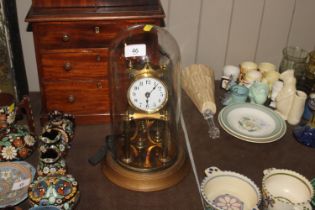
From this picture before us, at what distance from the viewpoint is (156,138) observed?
1120 mm

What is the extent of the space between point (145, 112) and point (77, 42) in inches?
11.8

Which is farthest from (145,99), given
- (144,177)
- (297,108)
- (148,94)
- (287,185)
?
(297,108)

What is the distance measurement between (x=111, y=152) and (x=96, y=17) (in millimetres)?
369

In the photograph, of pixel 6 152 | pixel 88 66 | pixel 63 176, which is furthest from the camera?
pixel 88 66

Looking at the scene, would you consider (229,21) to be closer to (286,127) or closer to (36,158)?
(286,127)

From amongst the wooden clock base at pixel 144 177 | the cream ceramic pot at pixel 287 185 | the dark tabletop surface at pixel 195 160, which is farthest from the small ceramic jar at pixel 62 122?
the cream ceramic pot at pixel 287 185

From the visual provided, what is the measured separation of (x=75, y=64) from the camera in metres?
1.19

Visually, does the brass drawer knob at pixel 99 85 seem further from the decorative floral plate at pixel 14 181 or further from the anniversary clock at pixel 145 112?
the decorative floral plate at pixel 14 181

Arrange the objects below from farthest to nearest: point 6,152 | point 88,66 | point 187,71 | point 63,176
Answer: point 187,71 < point 88,66 < point 6,152 < point 63,176

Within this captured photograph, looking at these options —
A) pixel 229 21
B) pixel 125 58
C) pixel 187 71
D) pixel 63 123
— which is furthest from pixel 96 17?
pixel 229 21

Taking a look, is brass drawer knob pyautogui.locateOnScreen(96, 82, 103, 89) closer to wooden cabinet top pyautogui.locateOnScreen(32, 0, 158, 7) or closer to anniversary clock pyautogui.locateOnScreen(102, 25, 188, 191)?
anniversary clock pyautogui.locateOnScreen(102, 25, 188, 191)

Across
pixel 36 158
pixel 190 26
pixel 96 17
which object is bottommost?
pixel 36 158

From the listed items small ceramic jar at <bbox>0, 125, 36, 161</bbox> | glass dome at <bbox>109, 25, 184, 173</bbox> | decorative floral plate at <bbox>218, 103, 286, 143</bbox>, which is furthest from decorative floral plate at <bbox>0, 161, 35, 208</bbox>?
decorative floral plate at <bbox>218, 103, 286, 143</bbox>

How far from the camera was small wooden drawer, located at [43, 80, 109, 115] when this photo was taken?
1212 mm
